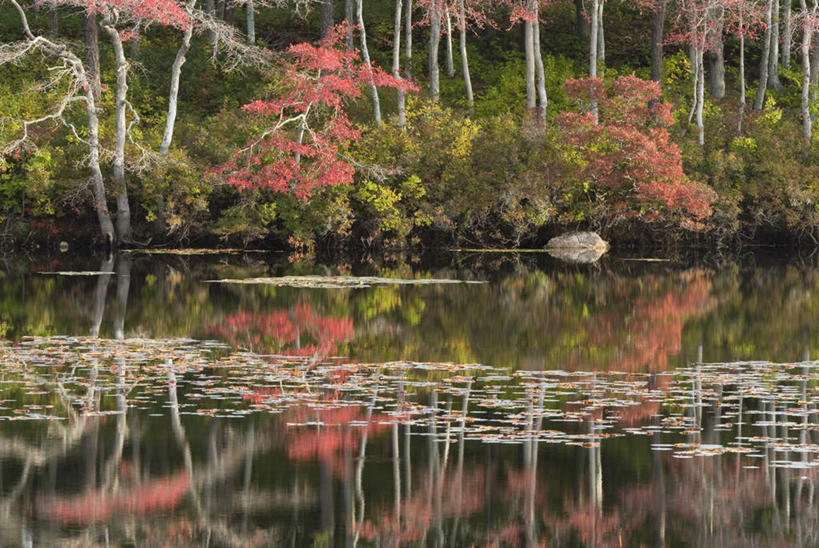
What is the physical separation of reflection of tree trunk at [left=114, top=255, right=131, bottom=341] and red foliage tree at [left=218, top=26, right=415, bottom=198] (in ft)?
14.6

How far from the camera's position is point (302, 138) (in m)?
37.8

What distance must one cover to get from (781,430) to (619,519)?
358cm

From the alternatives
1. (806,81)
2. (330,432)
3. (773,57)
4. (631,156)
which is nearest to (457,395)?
(330,432)

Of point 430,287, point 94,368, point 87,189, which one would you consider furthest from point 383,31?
point 94,368

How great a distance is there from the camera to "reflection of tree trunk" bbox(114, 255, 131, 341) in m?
19.5

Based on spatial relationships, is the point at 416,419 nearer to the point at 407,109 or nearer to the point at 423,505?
the point at 423,505

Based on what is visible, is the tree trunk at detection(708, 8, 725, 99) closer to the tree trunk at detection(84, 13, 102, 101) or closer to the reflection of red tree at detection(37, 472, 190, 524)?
the tree trunk at detection(84, 13, 102, 101)

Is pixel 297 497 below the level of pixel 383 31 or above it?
below

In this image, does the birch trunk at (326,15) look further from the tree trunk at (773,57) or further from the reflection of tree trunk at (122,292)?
the tree trunk at (773,57)

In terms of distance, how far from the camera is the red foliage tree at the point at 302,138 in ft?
119

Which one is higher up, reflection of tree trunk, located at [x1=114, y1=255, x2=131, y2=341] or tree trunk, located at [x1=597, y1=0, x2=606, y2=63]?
tree trunk, located at [x1=597, y1=0, x2=606, y2=63]

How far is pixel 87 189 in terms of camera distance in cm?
3684

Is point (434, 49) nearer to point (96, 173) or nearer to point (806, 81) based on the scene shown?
point (806, 81)

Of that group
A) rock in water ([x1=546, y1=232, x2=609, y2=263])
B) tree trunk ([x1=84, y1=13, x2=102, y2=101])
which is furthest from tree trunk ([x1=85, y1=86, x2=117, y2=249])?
rock in water ([x1=546, y1=232, x2=609, y2=263])
